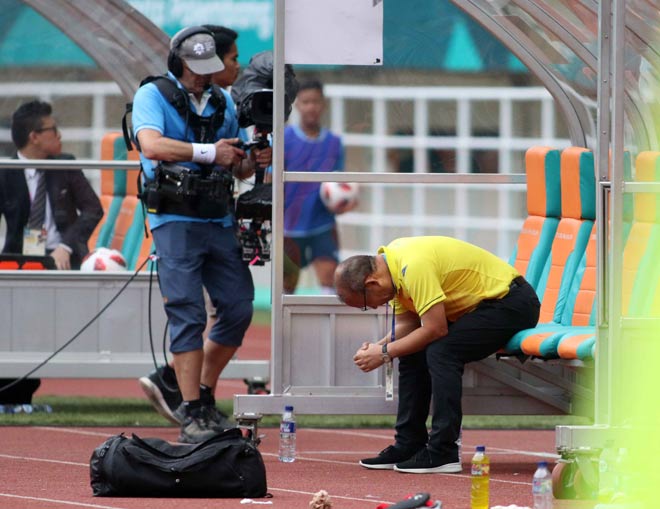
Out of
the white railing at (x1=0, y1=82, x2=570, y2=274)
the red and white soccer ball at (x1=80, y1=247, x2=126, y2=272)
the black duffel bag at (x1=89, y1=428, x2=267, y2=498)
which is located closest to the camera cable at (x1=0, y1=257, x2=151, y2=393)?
the red and white soccer ball at (x1=80, y1=247, x2=126, y2=272)

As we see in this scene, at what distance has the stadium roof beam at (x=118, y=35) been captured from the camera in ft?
41.9

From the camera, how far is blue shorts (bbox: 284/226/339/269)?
970cm

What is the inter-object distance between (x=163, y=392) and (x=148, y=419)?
1182mm

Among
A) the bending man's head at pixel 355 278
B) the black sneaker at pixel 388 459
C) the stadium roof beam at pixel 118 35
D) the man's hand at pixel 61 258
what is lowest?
the black sneaker at pixel 388 459

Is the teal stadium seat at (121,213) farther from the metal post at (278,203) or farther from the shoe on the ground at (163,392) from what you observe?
the metal post at (278,203)

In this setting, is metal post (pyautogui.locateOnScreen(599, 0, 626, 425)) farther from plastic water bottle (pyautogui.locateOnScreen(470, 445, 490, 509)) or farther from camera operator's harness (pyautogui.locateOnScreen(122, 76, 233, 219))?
camera operator's harness (pyautogui.locateOnScreen(122, 76, 233, 219))

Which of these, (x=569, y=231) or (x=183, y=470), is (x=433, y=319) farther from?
(x=183, y=470)

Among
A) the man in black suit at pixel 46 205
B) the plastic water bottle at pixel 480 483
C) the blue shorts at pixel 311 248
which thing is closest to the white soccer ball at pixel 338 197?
the blue shorts at pixel 311 248

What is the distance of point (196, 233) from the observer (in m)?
9.76

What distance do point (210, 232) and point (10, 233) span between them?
3.14 metres

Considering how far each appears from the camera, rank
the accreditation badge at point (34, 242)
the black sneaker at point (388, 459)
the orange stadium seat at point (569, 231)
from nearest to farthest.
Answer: the black sneaker at point (388, 459), the orange stadium seat at point (569, 231), the accreditation badge at point (34, 242)

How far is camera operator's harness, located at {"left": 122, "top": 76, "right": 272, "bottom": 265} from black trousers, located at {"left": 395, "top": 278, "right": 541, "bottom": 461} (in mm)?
1289

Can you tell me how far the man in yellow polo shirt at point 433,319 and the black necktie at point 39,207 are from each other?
4321mm

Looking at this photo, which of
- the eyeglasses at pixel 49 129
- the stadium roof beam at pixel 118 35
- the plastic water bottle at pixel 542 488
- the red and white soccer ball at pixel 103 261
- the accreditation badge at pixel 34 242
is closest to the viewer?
the plastic water bottle at pixel 542 488
